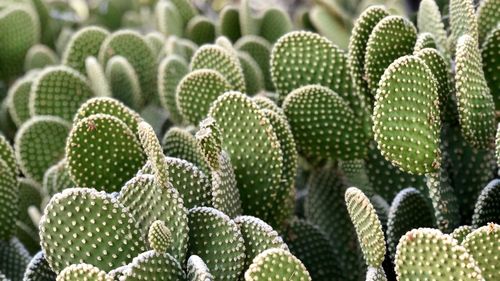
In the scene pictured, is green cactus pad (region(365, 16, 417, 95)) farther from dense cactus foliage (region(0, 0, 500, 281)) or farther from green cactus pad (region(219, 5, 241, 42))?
green cactus pad (region(219, 5, 241, 42))

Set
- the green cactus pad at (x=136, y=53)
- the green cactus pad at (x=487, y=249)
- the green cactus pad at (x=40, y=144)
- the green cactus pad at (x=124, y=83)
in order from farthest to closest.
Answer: the green cactus pad at (x=136, y=53), the green cactus pad at (x=124, y=83), the green cactus pad at (x=40, y=144), the green cactus pad at (x=487, y=249)

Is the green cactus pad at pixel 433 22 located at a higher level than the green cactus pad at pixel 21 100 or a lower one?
higher

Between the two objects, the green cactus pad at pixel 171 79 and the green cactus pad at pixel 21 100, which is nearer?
the green cactus pad at pixel 171 79

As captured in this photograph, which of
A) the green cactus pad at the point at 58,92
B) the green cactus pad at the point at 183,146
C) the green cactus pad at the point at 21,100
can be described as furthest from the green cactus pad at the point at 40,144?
the green cactus pad at the point at 183,146

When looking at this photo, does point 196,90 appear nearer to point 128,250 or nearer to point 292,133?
point 292,133

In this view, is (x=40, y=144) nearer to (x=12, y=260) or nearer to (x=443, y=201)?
(x=12, y=260)

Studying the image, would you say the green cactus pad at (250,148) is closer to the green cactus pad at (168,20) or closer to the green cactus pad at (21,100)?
the green cactus pad at (21,100)
